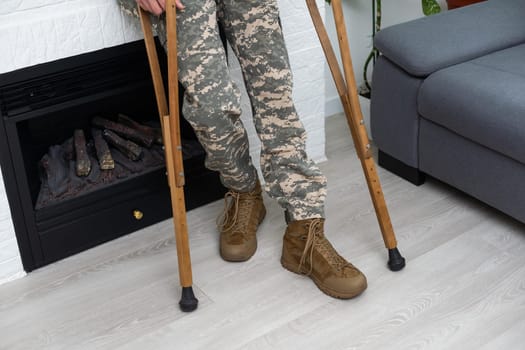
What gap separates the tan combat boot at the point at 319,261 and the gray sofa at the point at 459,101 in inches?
20.4

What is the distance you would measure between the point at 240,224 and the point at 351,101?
53 centimetres

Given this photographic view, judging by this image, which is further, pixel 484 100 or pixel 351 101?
pixel 484 100

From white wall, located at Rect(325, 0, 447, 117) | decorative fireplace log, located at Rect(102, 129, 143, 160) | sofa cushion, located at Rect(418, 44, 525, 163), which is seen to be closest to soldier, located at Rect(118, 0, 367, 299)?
decorative fireplace log, located at Rect(102, 129, 143, 160)

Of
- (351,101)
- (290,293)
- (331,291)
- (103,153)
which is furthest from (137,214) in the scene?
(351,101)

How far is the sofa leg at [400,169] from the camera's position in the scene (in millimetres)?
2516

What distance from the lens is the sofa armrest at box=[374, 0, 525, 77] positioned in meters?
2.33

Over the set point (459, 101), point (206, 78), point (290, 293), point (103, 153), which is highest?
point (206, 78)

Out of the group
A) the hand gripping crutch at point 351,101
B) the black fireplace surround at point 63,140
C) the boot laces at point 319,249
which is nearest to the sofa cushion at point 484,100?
the hand gripping crutch at point 351,101

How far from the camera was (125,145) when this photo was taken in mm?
2375

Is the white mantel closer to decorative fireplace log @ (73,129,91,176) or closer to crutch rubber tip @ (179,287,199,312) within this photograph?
decorative fireplace log @ (73,129,91,176)

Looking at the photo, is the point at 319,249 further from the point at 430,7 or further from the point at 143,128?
the point at 430,7

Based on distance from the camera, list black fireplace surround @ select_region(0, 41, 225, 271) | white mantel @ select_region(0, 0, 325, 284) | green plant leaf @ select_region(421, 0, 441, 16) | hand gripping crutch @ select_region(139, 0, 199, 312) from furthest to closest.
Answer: green plant leaf @ select_region(421, 0, 441, 16) → black fireplace surround @ select_region(0, 41, 225, 271) → white mantel @ select_region(0, 0, 325, 284) → hand gripping crutch @ select_region(139, 0, 199, 312)

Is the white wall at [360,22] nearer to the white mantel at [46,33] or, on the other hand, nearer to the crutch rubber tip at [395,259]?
the white mantel at [46,33]

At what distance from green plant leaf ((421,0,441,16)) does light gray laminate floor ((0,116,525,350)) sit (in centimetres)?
72
